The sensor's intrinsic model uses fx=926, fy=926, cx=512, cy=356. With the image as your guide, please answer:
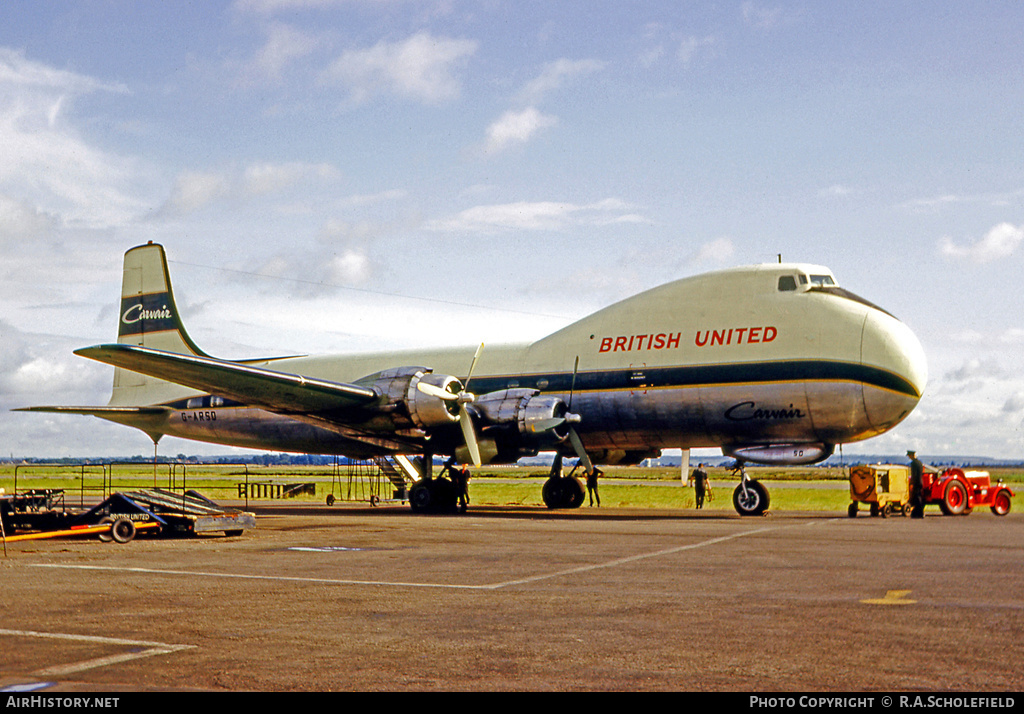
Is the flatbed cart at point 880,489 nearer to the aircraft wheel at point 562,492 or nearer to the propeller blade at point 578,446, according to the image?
the propeller blade at point 578,446

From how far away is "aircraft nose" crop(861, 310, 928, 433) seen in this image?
24031 millimetres

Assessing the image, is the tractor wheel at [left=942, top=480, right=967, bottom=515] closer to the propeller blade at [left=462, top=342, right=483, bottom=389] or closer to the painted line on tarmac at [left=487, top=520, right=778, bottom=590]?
the painted line on tarmac at [left=487, top=520, right=778, bottom=590]

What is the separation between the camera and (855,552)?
49.3 feet

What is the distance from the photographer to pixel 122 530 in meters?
17.3

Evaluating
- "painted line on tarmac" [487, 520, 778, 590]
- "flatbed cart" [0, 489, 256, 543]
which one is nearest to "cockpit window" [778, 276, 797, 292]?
"painted line on tarmac" [487, 520, 778, 590]

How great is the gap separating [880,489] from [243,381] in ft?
59.9

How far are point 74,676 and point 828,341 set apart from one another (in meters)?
21.7

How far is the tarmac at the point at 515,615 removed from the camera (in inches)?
253

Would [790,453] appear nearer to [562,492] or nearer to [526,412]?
[526,412]

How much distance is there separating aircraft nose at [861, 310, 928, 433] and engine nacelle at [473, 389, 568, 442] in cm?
852

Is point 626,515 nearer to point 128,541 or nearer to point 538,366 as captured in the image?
point 538,366

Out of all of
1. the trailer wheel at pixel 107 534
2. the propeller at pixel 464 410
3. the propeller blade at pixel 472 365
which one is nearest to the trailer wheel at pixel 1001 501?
the propeller at pixel 464 410
